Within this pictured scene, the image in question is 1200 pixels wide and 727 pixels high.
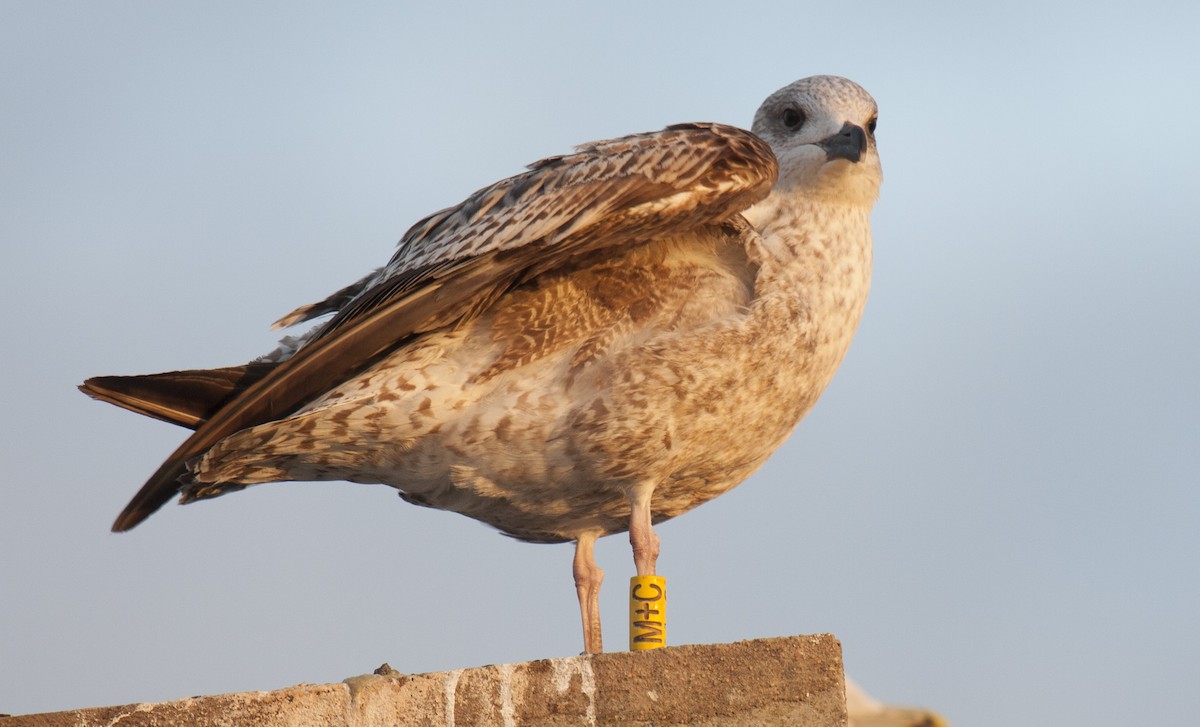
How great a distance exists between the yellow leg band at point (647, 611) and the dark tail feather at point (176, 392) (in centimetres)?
204

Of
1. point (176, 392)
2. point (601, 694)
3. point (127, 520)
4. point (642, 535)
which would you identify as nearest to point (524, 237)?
point (642, 535)

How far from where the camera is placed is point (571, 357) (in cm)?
632

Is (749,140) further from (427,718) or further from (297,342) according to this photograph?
(427,718)

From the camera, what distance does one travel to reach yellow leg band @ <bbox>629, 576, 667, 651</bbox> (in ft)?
19.5

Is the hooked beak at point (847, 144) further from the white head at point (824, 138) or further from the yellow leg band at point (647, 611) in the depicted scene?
the yellow leg band at point (647, 611)

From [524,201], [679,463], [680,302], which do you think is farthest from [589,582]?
[524,201]

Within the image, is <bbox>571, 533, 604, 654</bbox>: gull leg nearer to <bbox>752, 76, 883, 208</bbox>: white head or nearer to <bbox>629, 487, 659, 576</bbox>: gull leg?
<bbox>629, 487, 659, 576</bbox>: gull leg

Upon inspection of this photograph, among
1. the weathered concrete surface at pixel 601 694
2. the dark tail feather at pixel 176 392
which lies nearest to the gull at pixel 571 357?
the dark tail feather at pixel 176 392

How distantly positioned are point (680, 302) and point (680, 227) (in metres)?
0.43

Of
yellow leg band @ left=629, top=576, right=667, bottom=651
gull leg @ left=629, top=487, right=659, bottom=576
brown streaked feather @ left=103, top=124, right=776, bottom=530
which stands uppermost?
brown streaked feather @ left=103, top=124, right=776, bottom=530

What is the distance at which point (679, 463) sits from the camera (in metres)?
6.34

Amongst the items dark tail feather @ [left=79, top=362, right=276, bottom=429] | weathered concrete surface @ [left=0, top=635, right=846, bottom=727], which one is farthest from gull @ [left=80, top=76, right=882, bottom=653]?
weathered concrete surface @ [left=0, top=635, right=846, bottom=727]

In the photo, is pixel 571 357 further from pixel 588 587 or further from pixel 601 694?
pixel 601 694

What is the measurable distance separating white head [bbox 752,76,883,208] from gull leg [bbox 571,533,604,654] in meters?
1.96
